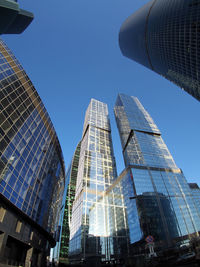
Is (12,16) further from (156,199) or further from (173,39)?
(156,199)

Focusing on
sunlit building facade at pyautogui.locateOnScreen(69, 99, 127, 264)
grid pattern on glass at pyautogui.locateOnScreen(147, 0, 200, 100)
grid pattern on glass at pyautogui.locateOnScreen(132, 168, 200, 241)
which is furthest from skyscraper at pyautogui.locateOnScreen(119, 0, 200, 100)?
sunlit building facade at pyautogui.locateOnScreen(69, 99, 127, 264)

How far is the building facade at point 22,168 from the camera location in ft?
84.3

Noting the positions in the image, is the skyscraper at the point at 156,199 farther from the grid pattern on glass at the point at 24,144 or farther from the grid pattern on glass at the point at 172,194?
the grid pattern on glass at the point at 24,144

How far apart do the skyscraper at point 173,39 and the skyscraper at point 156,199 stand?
53.5m

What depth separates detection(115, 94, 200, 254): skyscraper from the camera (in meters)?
67.2

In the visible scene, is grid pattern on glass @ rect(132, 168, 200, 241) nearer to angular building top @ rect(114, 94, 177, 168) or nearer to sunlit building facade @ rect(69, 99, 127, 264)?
angular building top @ rect(114, 94, 177, 168)

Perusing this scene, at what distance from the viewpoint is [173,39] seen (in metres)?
53.3

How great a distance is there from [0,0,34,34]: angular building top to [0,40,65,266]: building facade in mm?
10477

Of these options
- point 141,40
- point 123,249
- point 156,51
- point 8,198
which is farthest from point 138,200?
point 141,40

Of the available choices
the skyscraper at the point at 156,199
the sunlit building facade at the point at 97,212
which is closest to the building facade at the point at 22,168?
the sunlit building facade at the point at 97,212

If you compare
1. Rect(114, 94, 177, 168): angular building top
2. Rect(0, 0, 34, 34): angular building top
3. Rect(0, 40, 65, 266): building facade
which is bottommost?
Rect(0, 40, 65, 266): building facade

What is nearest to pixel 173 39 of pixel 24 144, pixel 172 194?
pixel 24 144

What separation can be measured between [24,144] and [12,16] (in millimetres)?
34679

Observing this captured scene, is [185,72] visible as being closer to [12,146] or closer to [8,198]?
[12,146]
